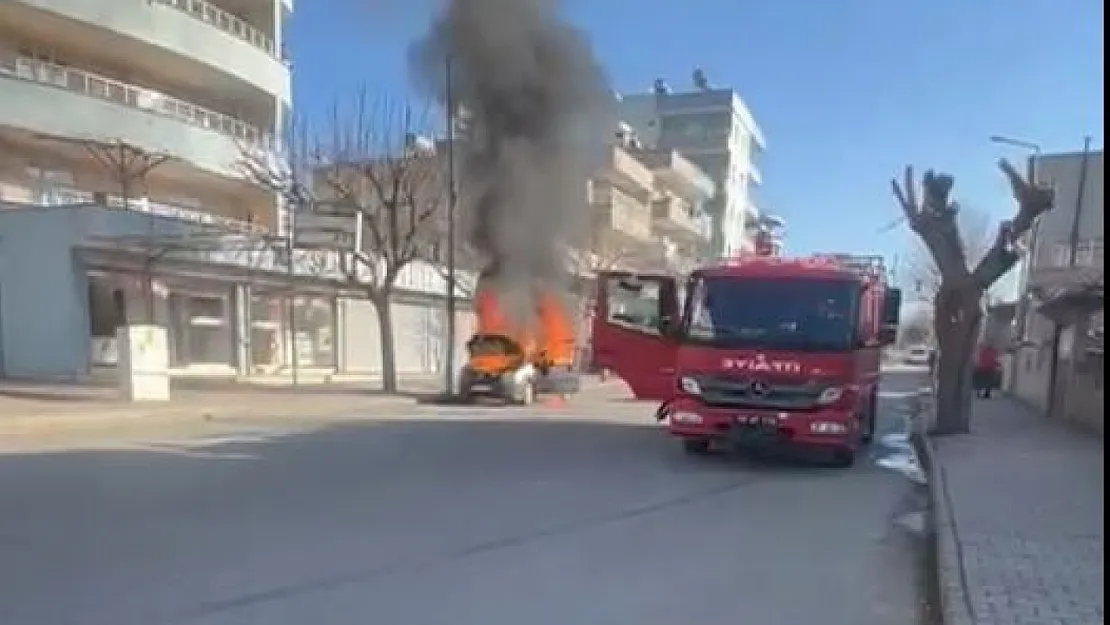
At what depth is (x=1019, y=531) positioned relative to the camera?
6922 mm

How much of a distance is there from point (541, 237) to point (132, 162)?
1128 cm

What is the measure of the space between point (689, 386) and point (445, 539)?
15.5ft

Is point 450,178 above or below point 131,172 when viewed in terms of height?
below

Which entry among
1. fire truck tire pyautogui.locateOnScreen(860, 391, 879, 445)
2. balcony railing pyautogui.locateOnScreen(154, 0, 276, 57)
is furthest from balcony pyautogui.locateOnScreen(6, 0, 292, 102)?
fire truck tire pyautogui.locateOnScreen(860, 391, 879, 445)

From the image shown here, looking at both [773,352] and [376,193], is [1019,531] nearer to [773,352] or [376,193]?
[773,352]

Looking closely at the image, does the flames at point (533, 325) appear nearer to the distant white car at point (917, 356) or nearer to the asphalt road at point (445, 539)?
the asphalt road at point (445, 539)

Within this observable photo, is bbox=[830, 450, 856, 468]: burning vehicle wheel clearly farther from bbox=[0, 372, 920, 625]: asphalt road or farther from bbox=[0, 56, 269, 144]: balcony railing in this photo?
bbox=[0, 56, 269, 144]: balcony railing

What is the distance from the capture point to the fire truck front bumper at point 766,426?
1023 cm

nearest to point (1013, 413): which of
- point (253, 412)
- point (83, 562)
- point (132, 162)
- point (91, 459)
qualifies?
point (253, 412)

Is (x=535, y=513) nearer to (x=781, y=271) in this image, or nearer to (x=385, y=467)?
(x=385, y=467)

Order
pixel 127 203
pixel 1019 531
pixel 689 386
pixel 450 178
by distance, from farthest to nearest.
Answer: pixel 127 203 < pixel 450 178 < pixel 689 386 < pixel 1019 531

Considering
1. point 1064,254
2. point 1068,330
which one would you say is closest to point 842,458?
point 1068,330

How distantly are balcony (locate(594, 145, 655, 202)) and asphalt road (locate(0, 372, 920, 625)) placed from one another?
3007 centimetres

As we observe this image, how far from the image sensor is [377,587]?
537cm
